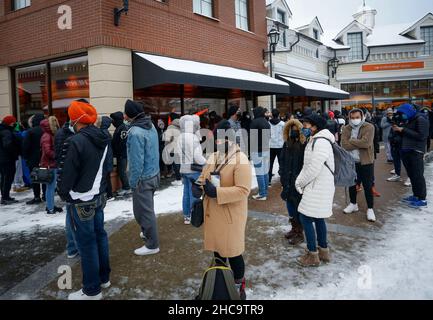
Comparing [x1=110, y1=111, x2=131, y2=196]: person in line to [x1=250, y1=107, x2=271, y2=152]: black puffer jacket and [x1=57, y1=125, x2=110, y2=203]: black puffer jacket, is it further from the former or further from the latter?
[x1=57, y1=125, x2=110, y2=203]: black puffer jacket

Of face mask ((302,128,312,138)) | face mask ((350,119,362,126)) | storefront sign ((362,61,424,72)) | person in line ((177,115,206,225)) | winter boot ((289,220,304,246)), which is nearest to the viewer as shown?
face mask ((302,128,312,138))

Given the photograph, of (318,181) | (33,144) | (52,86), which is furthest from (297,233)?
(52,86)

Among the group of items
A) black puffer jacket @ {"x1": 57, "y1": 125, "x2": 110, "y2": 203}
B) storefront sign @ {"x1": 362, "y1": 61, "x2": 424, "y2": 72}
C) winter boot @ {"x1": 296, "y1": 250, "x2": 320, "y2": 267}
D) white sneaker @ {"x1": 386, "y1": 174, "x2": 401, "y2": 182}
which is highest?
storefront sign @ {"x1": 362, "y1": 61, "x2": 424, "y2": 72}

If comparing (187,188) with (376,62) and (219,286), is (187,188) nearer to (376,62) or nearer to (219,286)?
(219,286)

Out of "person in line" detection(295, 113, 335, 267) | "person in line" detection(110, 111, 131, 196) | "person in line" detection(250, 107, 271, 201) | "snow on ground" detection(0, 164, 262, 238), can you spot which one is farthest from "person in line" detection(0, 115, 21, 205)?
"person in line" detection(295, 113, 335, 267)

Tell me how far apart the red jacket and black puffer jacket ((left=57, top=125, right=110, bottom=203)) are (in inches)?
132

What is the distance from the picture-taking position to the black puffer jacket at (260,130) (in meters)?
6.77

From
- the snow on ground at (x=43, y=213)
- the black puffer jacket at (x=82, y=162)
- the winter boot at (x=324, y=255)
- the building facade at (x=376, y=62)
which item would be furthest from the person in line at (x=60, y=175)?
the building facade at (x=376, y=62)

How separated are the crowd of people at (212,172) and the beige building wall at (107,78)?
0.82 m

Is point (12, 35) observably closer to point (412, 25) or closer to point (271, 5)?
point (271, 5)

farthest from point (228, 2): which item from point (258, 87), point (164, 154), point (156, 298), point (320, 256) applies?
point (156, 298)

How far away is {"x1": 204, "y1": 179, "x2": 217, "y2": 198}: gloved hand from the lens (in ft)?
9.23

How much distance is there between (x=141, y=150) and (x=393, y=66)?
25325 mm

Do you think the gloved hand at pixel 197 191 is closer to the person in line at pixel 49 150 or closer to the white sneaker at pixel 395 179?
the person in line at pixel 49 150
